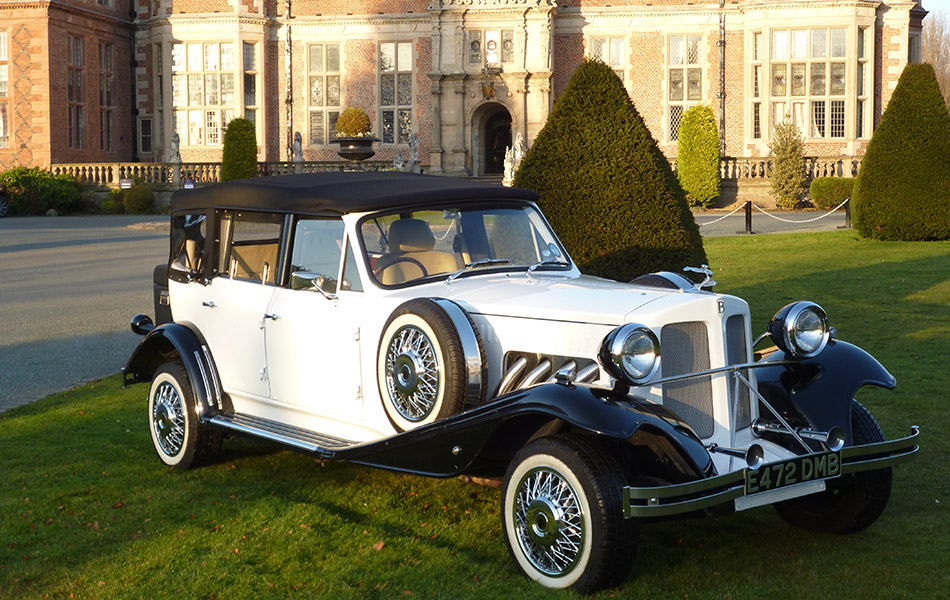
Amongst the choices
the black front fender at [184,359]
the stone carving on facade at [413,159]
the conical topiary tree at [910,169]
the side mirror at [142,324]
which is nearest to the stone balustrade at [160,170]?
the stone carving on facade at [413,159]

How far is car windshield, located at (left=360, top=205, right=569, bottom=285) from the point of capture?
205 inches

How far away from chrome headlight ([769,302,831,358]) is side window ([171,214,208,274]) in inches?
134

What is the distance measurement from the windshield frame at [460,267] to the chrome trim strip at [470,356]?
65 centimetres

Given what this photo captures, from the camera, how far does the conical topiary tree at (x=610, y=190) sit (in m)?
8.26

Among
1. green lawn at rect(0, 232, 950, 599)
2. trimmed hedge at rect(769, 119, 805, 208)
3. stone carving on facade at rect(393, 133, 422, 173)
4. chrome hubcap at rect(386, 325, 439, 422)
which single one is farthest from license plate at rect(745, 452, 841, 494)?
stone carving on facade at rect(393, 133, 422, 173)

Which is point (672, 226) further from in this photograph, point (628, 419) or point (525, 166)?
point (628, 419)

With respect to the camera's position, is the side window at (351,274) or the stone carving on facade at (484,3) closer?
the side window at (351,274)

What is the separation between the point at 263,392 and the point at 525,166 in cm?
377

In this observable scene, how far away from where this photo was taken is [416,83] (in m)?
32.7

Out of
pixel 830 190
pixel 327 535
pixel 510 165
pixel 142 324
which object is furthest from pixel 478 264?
pixel 830 190

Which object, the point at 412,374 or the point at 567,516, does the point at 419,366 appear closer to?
the point at 412,374

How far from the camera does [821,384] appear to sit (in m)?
4.73

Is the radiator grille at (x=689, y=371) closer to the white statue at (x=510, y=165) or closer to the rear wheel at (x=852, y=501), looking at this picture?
the rear wheel at (x=852, y=501)

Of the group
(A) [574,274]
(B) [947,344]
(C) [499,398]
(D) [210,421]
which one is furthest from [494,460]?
(B) [947,344]
